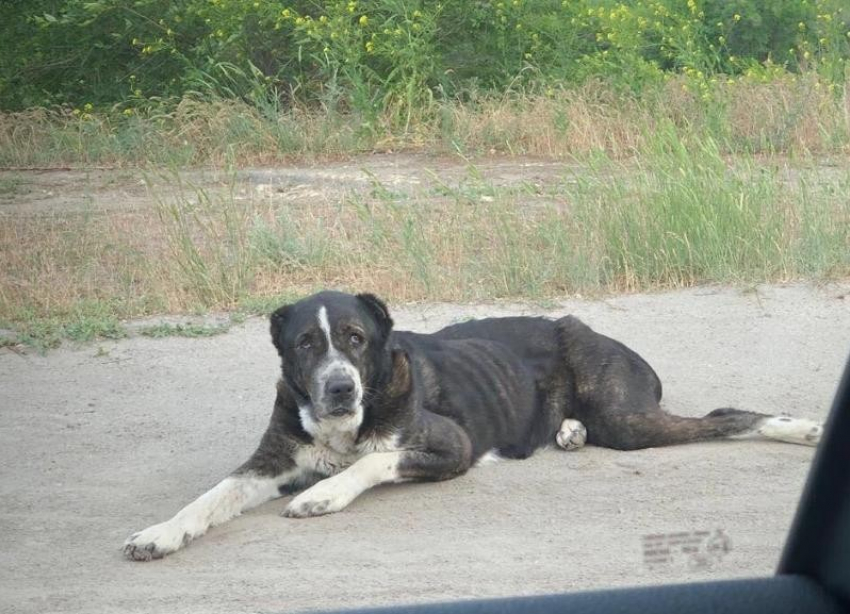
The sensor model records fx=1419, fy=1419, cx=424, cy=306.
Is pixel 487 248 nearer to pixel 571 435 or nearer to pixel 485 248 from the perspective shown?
pixel 485 248

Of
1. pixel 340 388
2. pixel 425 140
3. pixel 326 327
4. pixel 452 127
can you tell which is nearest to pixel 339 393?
pixel 340 388

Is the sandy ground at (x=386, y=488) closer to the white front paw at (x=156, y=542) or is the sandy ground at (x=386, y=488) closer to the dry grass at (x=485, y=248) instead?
the white front paw at (x=156, y=542)

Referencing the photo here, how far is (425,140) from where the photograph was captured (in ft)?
61.5

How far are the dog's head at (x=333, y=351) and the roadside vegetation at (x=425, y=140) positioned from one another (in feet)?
9.36

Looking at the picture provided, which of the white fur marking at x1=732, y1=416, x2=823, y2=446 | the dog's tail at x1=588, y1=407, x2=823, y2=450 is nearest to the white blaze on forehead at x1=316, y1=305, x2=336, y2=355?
the dog's tail at x1=588, y1=407, x2=823, y2=450

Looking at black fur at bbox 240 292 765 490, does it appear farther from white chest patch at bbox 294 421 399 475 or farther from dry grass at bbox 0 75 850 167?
dry grass at bbox 0 75 850 167

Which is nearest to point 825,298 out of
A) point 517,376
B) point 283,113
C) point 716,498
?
point 517,376

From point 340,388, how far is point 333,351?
0.24 metres

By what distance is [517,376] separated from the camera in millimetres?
7199

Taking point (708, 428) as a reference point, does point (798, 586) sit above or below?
above

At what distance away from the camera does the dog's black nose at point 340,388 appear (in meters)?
6.13

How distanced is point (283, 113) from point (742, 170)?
9199mm

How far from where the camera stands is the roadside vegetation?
33.5 feet

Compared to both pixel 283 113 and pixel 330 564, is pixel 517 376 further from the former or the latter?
pixel 283 113
